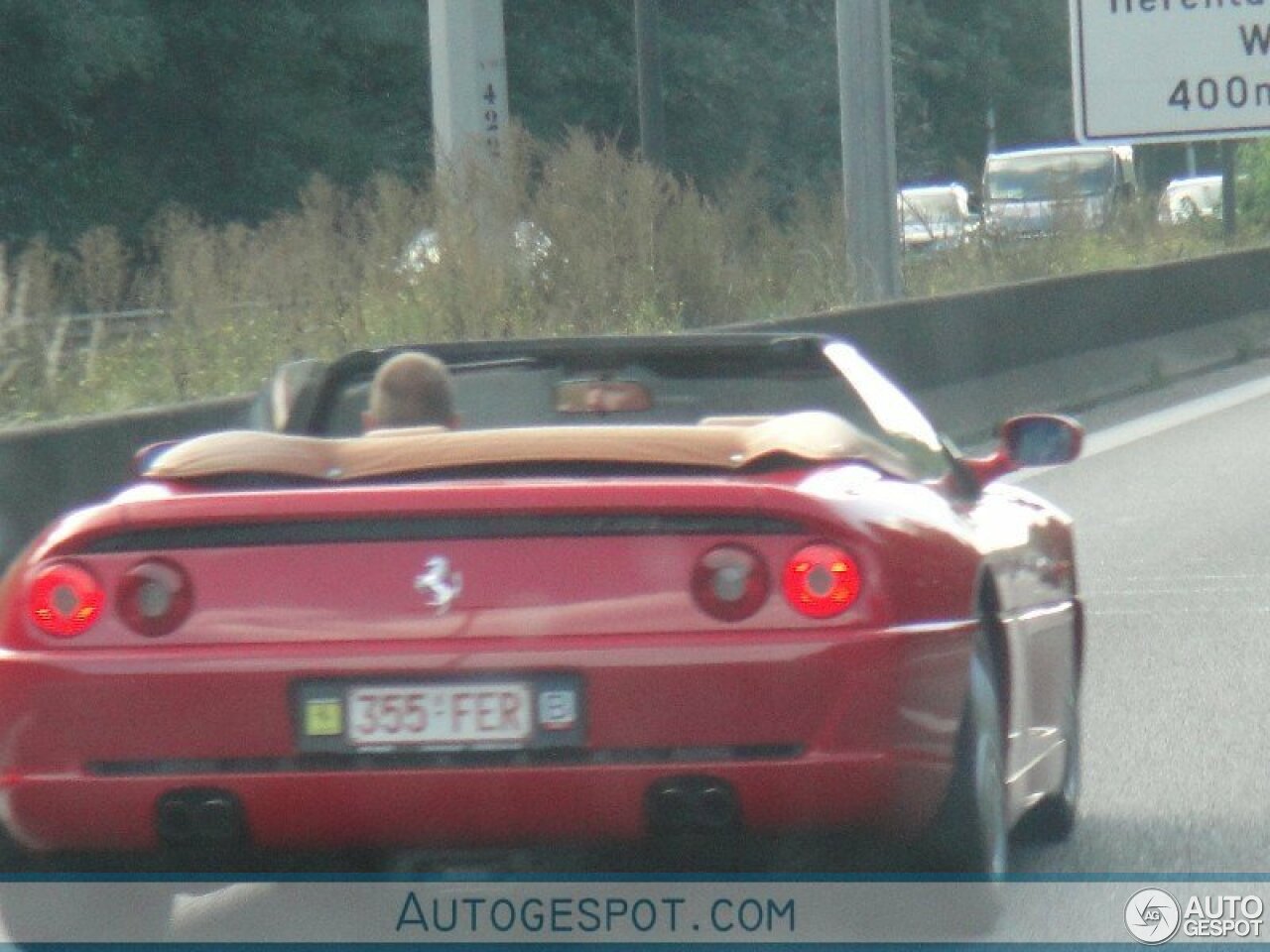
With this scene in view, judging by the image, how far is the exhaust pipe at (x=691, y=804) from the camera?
5109 mm

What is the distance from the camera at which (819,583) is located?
5.21 metres

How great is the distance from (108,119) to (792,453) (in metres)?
44.4

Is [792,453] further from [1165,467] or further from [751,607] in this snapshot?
[1165,467]

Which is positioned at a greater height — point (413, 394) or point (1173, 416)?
point (413, 394)

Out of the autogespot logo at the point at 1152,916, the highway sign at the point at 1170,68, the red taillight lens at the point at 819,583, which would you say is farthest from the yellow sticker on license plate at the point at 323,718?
the highway sign at the point at 1170,68

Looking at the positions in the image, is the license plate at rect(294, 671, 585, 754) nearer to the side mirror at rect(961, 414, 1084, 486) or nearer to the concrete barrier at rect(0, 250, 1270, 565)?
the side mirror at rect(961, 414, 1084, 486)

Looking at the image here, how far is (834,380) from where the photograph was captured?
6.52m

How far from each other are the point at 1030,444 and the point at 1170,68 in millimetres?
12972

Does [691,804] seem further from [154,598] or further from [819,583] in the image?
[154,598]

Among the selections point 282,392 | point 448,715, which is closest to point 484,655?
point 448,715

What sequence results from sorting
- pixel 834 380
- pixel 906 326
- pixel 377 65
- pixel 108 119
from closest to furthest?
pixel 834 380
pixel 906 326
pixel 108 119
pixel 377 65

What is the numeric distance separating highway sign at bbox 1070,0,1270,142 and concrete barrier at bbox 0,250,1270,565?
5.45 feet

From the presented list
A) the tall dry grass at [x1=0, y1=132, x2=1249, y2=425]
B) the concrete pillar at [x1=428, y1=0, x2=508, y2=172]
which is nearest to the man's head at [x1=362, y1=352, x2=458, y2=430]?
the tall dry grass at [x1=0, y1=132, x2=1249, y2=425]

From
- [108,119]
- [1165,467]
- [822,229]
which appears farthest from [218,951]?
[108,119]
